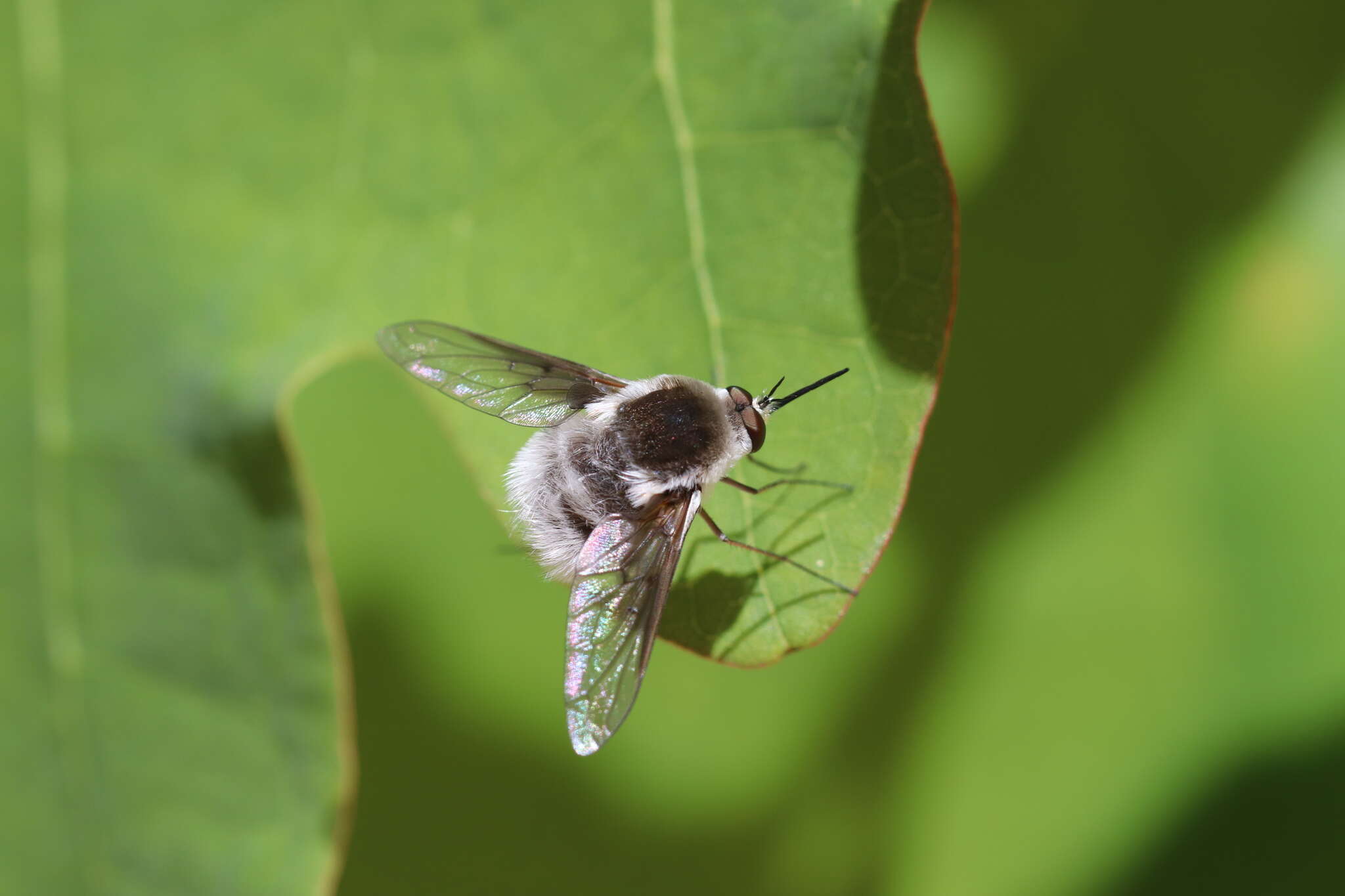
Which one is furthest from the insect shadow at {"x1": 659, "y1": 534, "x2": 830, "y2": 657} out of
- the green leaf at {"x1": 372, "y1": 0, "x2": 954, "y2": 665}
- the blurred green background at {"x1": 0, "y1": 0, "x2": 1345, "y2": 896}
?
the blurred green background at {"x1": 0, "y1": 0, "x2": 1345, "y2": 896}

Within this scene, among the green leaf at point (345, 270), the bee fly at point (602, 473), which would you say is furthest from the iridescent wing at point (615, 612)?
the green leaf at point (345, 270)

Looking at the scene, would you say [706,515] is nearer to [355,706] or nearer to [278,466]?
[278,466]

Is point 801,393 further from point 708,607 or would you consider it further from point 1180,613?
point 1180,613

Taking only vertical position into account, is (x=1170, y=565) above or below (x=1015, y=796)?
above

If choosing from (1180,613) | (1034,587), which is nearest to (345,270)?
(1034,587)

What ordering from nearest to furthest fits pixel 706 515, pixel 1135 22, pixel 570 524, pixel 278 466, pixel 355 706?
1. pixel 278 466
2. pixel 706 515
3. pixel 570 524
4. pixel 1135 22
5. pixel 355 706

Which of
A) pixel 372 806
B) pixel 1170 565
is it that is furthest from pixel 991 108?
pixel 372 806
